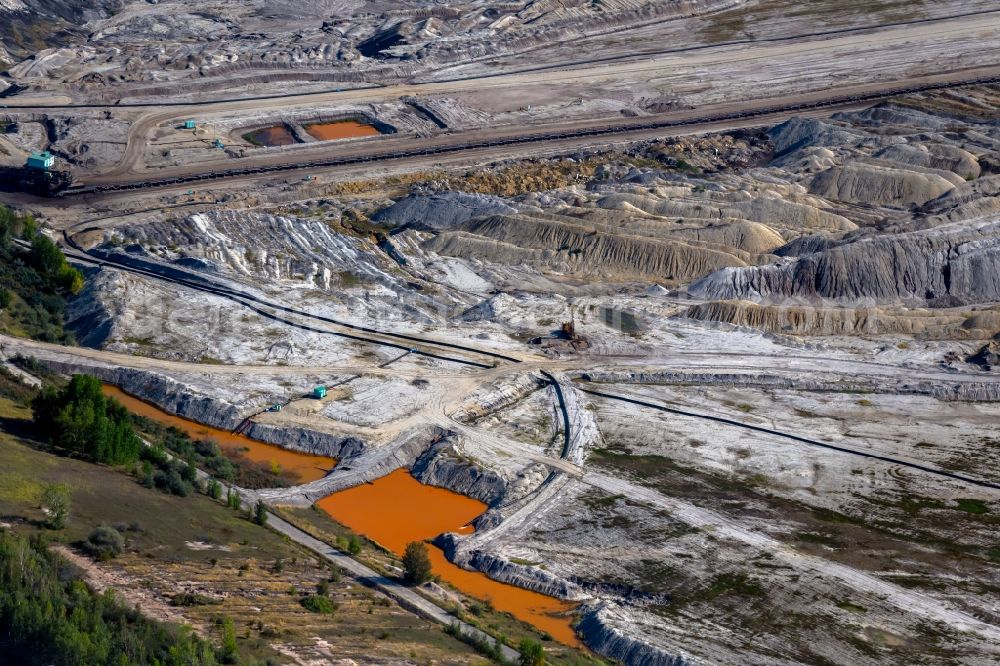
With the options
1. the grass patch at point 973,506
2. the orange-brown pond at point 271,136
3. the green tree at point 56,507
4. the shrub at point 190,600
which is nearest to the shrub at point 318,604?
the shrub at point 190,600

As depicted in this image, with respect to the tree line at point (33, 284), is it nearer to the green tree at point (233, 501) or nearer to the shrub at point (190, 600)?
the green tree at point (233, 501)

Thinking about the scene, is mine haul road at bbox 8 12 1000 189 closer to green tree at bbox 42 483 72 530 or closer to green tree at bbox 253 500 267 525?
green tree at bbox 253 500 267 525

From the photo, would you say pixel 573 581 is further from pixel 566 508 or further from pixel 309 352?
pixel 309 352

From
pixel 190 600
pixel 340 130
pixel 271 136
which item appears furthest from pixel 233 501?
pixel 340 130

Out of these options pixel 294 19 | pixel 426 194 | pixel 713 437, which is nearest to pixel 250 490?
pixel 713 437

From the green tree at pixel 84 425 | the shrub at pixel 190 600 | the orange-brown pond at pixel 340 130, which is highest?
the orange-brown pond at pixel 340 130

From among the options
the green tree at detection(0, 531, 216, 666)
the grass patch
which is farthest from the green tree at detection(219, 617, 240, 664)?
the grass patch
